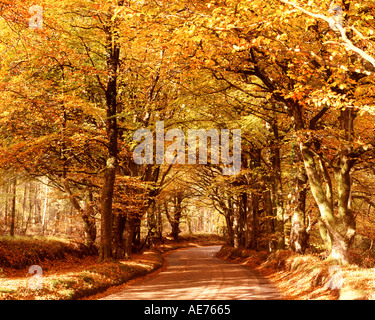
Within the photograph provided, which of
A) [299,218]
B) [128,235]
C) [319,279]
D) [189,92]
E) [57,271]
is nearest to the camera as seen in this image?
[319,279]

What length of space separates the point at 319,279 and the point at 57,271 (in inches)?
427

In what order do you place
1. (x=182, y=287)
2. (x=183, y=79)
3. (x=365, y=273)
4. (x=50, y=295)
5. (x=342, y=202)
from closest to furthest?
(x=50, y=295) → (x=365, y=273) → (x=342, y=202) → (x=182, y=287) → (x=183, y=79)

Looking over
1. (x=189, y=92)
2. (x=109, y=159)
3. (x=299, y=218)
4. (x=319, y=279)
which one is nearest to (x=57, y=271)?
(x=109, y=159)

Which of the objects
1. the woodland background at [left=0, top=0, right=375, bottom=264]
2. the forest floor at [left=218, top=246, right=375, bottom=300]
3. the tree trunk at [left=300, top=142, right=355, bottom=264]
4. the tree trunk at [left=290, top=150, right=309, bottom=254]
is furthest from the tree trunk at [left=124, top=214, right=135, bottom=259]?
the tree trunk at [left=300, top=142, right=355, bottom=264]

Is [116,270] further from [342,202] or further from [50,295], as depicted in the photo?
[342,202]

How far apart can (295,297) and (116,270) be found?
7538 millimetres

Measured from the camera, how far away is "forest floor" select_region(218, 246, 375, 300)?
911cm

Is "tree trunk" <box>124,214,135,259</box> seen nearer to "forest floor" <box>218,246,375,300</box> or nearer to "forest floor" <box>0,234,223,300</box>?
"forest floor" <box>0,234,223,300</box>

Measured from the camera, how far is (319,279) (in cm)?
1159

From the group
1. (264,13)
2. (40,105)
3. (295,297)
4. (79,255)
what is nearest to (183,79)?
(40,105)

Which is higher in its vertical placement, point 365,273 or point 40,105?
point 40,105

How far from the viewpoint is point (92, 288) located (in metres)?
11.8

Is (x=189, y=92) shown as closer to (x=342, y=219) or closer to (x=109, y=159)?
(x=109, y=159)

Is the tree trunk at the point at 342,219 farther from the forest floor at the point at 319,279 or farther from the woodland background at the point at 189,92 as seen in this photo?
the forest floor at the point at 319,279
